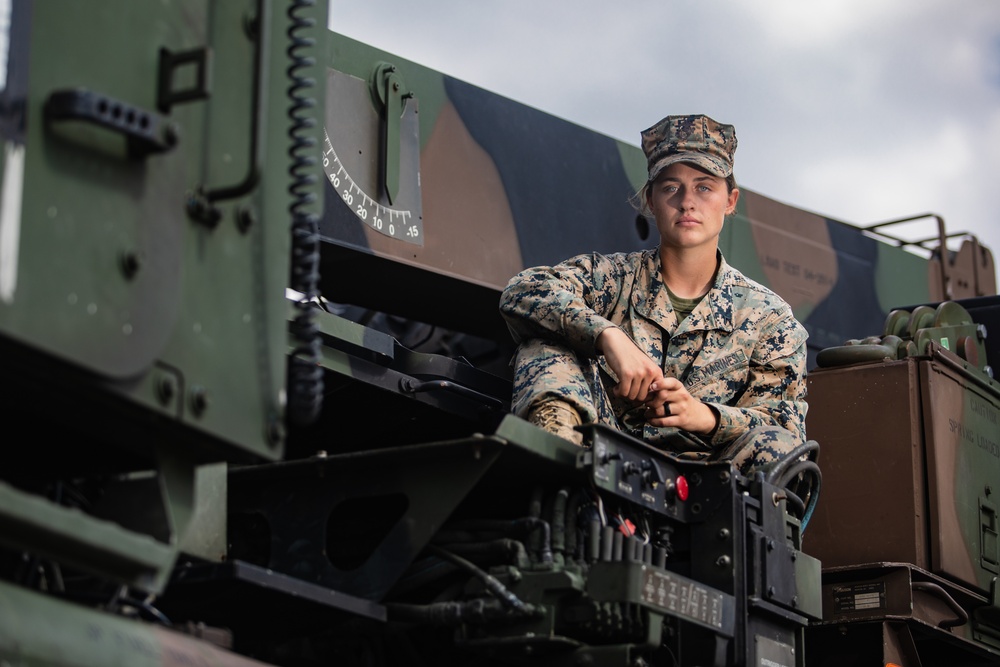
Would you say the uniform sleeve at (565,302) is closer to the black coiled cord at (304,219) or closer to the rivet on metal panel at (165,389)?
the black coiled cord at (304,219)

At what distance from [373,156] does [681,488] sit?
77.5 inches

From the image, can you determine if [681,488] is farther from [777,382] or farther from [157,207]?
[157,207]

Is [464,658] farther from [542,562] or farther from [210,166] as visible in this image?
[210,166]

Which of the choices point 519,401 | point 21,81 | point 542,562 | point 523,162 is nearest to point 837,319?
point 523,162

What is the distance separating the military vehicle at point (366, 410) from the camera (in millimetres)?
2537

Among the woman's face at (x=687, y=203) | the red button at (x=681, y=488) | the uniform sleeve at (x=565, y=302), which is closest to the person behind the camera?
the red button at (x=681, y=488)

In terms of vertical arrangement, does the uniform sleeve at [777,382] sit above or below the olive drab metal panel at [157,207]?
above

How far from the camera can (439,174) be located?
619cm

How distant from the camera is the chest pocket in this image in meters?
5.18

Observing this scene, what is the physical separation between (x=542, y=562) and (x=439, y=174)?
2424 mm

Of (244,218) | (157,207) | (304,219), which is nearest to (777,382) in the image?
(304,219)

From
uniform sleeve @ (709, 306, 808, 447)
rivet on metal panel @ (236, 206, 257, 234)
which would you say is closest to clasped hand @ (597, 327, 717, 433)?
uniform sleeve @ (709, 306, 808, 447)

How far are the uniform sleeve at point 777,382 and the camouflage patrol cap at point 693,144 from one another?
55 centimetres

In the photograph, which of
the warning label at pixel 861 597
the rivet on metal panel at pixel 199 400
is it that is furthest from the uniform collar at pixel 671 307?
the rivet on metal panel at pixel 199 400
